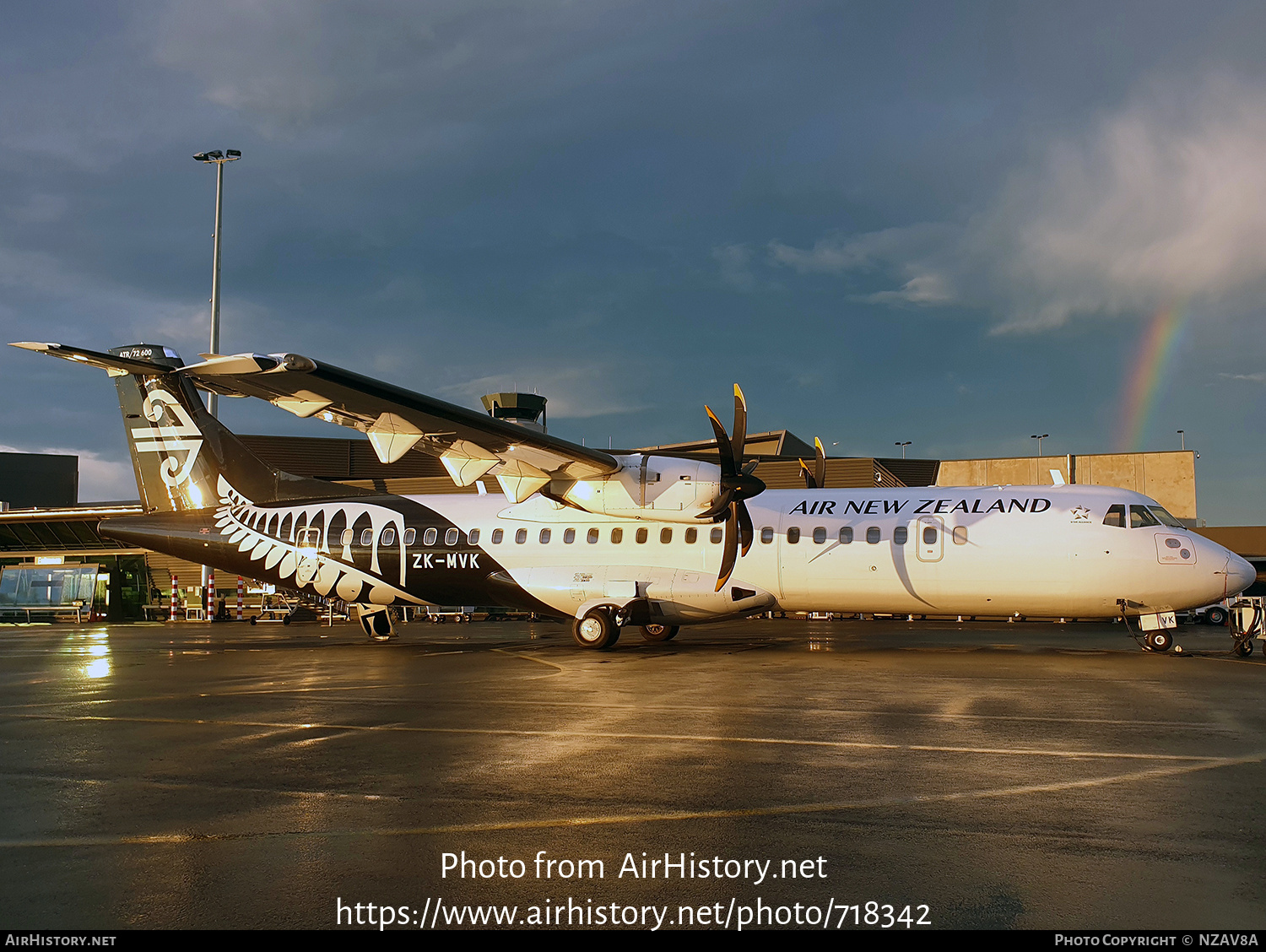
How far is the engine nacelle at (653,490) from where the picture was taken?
17.9 m

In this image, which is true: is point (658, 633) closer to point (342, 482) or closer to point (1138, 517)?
point (1138, 517)

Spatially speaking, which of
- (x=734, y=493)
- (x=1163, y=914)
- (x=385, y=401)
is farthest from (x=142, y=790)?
(x=734, y=493)

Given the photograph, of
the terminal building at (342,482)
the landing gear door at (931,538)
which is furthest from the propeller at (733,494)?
the terminal building at (342,482)

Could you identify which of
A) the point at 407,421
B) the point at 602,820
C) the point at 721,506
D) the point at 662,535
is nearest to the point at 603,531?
the point at 662,535

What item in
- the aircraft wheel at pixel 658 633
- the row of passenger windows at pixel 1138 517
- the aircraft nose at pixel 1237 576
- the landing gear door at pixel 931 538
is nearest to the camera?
the aircraft nose at pixel 1237 576

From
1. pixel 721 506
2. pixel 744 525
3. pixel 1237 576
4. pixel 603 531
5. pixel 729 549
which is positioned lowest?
pixel 1237 576

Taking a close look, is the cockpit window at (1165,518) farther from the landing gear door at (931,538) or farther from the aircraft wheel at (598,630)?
the aircraft wheel at (598,630)

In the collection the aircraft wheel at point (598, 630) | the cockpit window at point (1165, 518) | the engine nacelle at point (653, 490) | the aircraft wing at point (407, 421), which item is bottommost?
the aircraft wheel at point (598, 630)

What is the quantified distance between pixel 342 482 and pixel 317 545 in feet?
90.8

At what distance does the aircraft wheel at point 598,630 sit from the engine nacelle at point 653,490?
2288mm

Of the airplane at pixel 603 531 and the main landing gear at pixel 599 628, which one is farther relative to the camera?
the main landing gear at pixel 599 628

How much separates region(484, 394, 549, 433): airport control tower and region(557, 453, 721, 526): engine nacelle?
3882 cm

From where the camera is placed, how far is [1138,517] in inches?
666

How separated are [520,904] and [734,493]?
45.0ft
